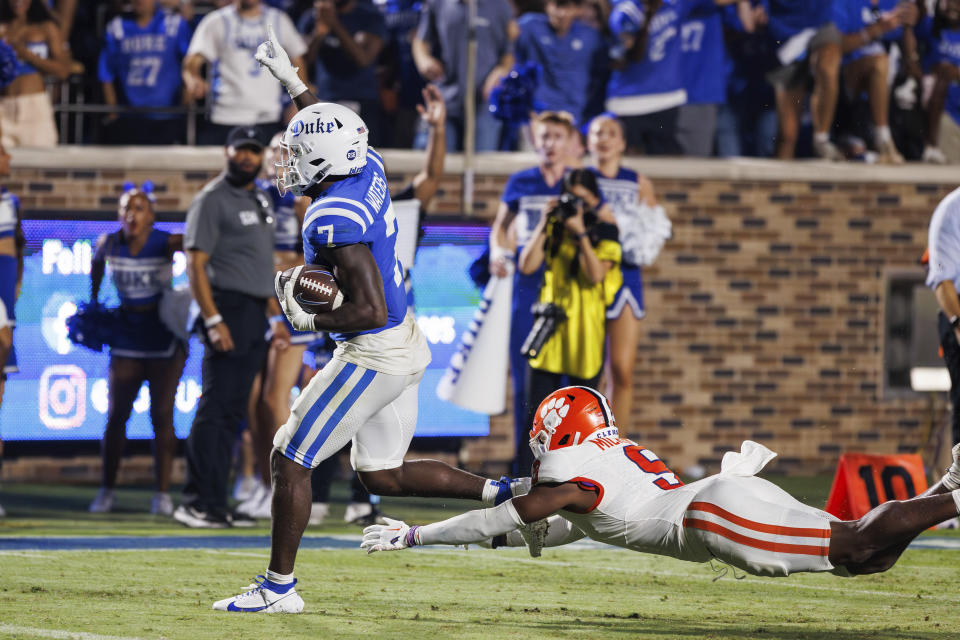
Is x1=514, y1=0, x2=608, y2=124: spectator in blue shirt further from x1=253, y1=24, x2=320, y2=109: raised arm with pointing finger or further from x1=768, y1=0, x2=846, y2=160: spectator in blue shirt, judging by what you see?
x1=253, y1=24, x2=320, y2=109: raised arm with pointing finger

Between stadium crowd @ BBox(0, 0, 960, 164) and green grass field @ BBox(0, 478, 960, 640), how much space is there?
191 inches

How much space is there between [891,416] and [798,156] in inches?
104

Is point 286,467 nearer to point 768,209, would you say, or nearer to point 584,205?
point 584,205

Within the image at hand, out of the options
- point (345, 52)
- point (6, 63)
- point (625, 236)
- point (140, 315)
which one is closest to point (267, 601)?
point (140, 315)

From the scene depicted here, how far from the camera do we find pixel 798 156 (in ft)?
45.9

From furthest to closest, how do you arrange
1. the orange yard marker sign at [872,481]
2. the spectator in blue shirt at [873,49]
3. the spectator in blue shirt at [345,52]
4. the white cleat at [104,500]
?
the spectator in blue shirt at [873,49] < the spectator in blue shirt at [345,52] < the white cleat at [104,500] < the orange yard marker sign at [872,481]

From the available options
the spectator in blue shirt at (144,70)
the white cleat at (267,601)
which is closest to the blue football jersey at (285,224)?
the spectator in blue shirt at (144,70)

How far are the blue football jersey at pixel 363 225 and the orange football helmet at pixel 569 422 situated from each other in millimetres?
810

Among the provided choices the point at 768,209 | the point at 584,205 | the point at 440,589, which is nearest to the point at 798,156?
the point at 768,209

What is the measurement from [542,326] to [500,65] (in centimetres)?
416

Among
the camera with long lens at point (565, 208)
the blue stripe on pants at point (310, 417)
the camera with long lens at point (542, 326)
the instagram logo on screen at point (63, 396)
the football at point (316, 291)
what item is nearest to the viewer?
the football at point (316, 291)

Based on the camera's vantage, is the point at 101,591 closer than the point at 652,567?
Yes

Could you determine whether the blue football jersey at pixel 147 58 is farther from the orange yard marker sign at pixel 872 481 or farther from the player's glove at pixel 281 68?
the orange yard marker sign at pixel 872 481

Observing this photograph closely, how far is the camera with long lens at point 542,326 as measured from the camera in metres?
9.30
